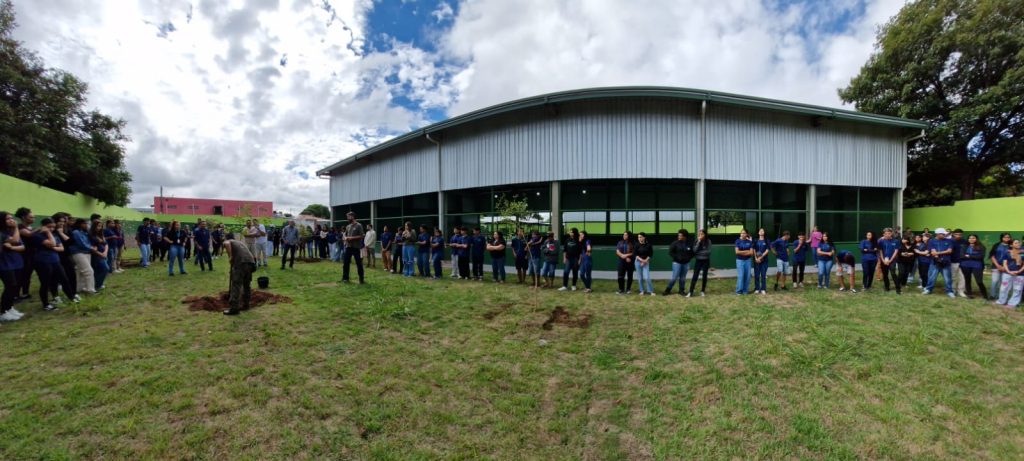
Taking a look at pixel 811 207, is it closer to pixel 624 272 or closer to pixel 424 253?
pixel 624 272

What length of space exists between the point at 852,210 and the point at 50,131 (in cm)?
3637

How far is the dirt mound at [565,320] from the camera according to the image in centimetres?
636

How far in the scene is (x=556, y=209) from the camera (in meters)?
12.7

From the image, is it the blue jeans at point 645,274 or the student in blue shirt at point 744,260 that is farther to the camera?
the blue jeans at point 645,274

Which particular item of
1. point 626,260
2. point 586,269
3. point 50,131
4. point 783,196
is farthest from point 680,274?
point 50,131

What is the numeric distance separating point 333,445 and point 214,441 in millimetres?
916

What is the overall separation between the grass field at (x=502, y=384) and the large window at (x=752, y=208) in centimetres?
642

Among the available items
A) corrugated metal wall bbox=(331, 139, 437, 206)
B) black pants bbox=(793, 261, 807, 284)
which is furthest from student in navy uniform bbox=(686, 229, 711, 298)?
corrugated metal wall bbox=(331, 139, 437, 206)

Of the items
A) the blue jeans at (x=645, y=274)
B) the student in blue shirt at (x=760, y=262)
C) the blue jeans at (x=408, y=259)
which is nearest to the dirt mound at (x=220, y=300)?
the blue jeans at (x=408, y=259)

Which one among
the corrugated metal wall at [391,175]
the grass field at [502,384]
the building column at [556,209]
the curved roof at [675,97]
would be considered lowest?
the grass field at [502,384]

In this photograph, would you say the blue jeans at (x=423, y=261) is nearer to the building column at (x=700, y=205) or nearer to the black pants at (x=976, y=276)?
the building column at (x=700, y=205)

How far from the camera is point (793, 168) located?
13.4 meters

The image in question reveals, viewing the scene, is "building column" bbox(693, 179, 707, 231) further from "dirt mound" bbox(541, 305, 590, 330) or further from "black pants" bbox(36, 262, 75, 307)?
"black pants" bbox(36, 262, 75, 307)

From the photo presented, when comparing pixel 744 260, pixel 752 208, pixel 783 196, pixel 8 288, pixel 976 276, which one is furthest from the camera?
pixel 783 196
